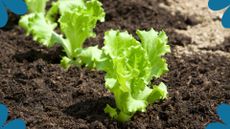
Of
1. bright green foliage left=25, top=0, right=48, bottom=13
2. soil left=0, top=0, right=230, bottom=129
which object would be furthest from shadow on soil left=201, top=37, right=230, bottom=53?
bright green foliage left=25, top=0, right=48, bottom=13

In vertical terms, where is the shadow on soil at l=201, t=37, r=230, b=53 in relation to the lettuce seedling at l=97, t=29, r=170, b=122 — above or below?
above

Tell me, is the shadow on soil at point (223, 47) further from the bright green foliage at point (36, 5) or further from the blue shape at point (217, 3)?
the bright green foliage at point (36, 5)

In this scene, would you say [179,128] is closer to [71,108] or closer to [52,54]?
[71,108]

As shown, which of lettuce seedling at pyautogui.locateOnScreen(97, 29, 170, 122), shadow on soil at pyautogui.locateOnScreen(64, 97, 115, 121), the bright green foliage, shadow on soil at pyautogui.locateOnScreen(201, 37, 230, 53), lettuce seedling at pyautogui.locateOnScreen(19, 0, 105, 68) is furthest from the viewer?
the bright green foliage

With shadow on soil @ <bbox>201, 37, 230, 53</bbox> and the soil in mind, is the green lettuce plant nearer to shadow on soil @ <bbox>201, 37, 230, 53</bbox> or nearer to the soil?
the soil

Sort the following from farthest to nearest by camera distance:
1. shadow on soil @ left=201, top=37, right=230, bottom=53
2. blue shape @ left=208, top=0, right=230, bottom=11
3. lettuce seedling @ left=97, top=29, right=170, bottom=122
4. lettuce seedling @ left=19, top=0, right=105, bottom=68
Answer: shadow on soil @ left=201, top=37, right=230, bottom=53 < blue shape @ left=208, top=0, right=230, bottom=11 < lettuce seedling @ left=19, top=0, right=105, bottom=68 < lettuce seedling @ left=97, top=29, right=170, bottom=122

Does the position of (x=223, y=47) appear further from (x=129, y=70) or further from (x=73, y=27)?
(x=129, y=70)

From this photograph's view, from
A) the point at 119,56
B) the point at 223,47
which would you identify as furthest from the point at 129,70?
the point at 223,47
